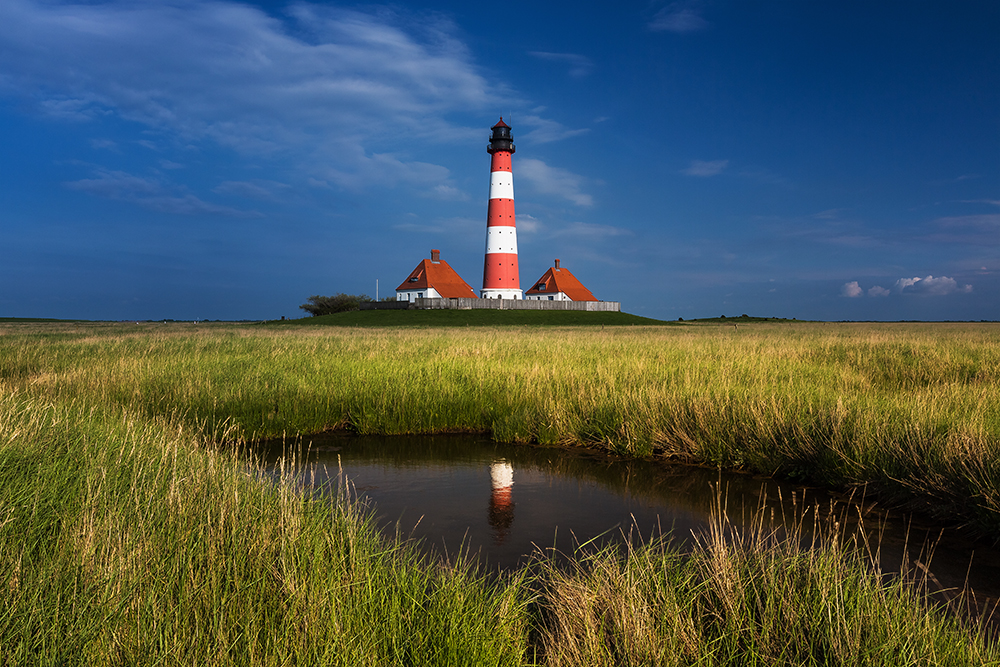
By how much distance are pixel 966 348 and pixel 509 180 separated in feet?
141

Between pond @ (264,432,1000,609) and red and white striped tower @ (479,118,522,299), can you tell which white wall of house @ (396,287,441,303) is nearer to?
red and white striped tower @ (479,118,522,299)

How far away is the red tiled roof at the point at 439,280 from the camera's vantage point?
69.2 metres

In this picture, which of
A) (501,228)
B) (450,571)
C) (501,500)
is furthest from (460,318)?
(450,571)

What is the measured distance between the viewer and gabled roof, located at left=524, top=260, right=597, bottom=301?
7259cm

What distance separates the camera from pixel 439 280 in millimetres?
70250

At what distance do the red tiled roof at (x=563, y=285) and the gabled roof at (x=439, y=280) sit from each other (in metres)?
9.54

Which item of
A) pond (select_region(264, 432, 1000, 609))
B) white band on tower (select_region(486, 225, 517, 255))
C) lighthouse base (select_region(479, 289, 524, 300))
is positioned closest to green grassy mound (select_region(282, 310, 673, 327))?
lighthouse base (select_region(479, 289, 524, 300))

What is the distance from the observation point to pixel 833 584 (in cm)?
301

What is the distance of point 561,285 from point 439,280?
51.6 ft

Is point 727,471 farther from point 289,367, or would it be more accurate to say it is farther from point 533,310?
point 533,310

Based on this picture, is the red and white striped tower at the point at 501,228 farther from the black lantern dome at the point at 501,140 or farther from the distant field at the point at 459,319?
the distant field at the point at 459,319

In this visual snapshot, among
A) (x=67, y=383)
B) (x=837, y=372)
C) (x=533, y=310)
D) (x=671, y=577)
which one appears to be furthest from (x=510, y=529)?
(x=533, y=310)

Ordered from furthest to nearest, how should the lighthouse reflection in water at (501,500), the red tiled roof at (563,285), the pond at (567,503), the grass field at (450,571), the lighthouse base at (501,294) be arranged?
the red tiled roof at (563,285), the lighthouse base at (501,294), the lighthouse reflection in water at (501,500), the pond at (567,503), the grass field at (450,571)

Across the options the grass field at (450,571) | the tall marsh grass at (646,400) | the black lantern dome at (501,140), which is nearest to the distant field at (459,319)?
the black lantern dome at (501,140)
